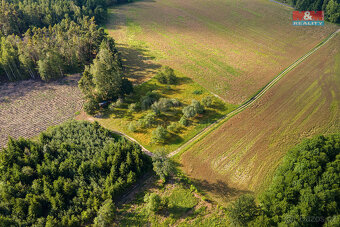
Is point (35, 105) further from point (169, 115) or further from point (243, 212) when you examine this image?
point (243, 212)

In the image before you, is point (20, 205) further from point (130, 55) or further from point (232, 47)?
point (232, 47)

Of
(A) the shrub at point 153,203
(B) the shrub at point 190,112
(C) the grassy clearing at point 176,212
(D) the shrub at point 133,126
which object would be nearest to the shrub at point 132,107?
(D) the shrub at point 133,126

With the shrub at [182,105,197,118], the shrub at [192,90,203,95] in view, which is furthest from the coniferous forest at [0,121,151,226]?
the shrub at [192,90,203,95]

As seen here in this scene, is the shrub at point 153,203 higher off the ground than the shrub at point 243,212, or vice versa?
the shrub at point 243,212

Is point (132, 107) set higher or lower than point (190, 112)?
lower

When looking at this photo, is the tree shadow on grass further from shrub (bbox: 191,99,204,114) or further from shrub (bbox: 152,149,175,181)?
shrub (bbox: 191,99,204,114)

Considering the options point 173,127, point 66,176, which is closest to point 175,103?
point 173,127

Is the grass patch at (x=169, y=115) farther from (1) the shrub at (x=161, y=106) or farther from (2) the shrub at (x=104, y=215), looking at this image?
(2) the shrub at (x=104, y=215)
